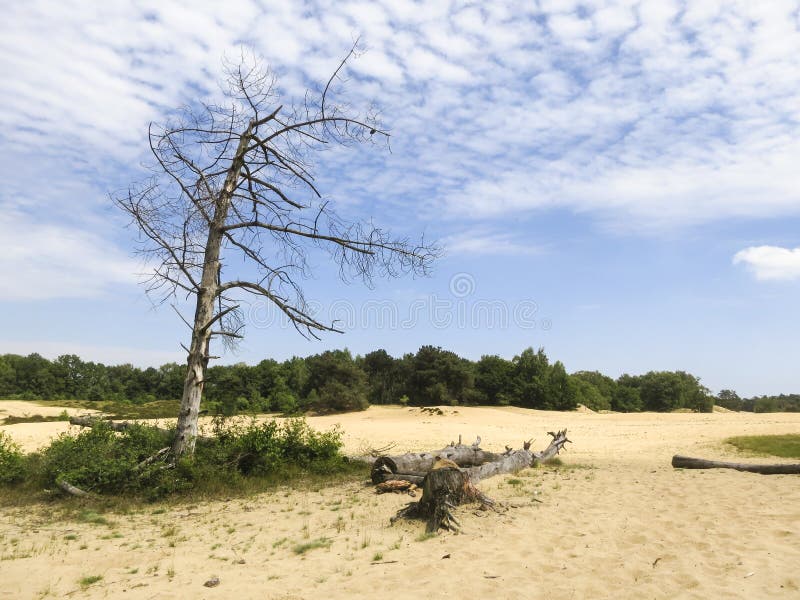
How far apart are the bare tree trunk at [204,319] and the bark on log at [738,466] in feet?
33.4

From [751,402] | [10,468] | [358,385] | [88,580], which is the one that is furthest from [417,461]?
[751,402]

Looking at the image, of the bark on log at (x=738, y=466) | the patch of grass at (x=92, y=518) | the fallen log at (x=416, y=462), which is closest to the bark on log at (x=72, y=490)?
the patch of grass at (x=92, y=518)

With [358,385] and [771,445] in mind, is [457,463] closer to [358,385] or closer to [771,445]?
[771,445]

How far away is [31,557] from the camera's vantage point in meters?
5.86

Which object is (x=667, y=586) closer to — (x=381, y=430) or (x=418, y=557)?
(x=418, y=557)

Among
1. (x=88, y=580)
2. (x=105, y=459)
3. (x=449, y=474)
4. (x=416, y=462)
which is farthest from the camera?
(x=416, y=462)

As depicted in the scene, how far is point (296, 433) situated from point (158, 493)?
330 cm

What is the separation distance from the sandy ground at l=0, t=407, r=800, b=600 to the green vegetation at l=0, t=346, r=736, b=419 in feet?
80.8

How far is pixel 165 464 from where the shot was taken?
9250 millimetres

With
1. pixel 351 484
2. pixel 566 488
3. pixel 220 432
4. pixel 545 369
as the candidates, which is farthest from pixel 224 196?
pixel 545 369

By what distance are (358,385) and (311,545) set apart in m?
30.6

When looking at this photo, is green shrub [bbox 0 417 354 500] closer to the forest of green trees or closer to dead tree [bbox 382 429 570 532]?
dead tree [bbox 382 429 570 532]

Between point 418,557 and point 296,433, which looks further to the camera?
point 296,433

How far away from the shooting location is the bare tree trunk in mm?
9359
